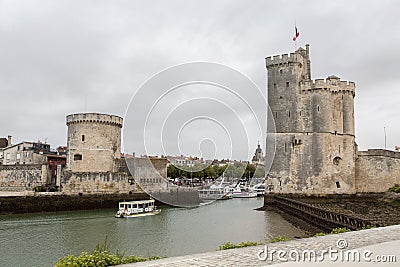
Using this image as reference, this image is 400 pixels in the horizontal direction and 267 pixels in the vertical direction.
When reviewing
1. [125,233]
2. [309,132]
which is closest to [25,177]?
[125,233]

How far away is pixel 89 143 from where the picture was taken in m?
37.1

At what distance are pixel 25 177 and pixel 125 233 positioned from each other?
61.5 feet

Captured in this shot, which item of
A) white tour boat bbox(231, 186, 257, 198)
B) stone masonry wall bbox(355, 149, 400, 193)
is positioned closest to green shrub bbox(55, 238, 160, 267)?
stone masonry wall bbox(355, 149, 400, 193)

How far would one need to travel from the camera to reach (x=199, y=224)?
2383cm

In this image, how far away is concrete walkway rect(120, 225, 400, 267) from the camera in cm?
736

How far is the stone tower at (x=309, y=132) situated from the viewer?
3397cm

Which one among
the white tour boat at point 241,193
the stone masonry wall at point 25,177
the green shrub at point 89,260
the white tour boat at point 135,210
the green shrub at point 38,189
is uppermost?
the stone masonry wall at point 25,177

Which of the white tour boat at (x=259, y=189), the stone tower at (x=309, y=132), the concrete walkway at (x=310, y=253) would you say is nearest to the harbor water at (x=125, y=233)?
the concrete walkway at (x=310, y=253)

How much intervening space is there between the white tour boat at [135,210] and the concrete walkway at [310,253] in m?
19.4

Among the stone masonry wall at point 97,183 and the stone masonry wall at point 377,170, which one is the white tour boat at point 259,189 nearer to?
the stone masonry wall at point 377,170

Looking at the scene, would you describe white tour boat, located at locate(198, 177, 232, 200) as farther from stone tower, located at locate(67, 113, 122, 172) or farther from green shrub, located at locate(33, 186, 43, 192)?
green shrub, located at locate(33, 186, 43, 192)

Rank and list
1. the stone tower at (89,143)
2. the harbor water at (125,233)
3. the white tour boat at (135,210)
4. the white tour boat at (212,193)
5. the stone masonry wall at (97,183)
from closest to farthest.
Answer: the harbor water at (125,233), the white tour boat at (135,210), the stone masonry wall at (97,183), the stone tower at (89,143), the white tour boat at (212,193)

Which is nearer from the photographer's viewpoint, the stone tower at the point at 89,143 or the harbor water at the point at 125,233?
the harbor water at the point at 125,233

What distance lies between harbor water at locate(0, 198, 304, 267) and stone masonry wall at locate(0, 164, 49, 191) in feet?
20.8
